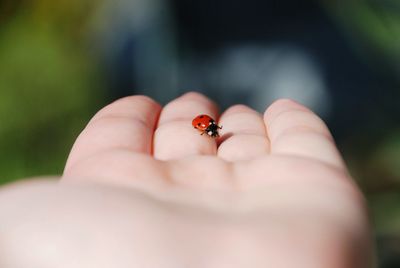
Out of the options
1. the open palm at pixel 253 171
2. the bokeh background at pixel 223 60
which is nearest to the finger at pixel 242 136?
the open palm at pixel 253 171

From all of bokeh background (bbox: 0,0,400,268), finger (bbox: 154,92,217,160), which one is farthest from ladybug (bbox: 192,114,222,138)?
bokeh background (bbox: 0,0,400,268)

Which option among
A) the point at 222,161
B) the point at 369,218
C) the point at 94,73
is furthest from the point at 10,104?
the point at 369,218

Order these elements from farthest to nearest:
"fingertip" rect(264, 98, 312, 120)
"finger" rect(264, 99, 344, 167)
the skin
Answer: "fingertip" rect(264, 98, 312, 120) < "finger" rect(264, 99, 344, 167) < the skin

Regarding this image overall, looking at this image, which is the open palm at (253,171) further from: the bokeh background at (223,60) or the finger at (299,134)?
the bokeh background at (223,60)

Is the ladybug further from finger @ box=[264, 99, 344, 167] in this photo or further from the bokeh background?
the bokeh background

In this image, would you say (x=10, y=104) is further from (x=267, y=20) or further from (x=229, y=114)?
(x=229, y=114)
